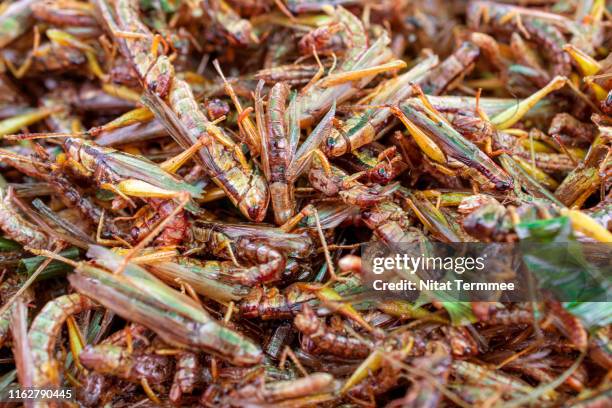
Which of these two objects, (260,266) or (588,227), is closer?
(588,227)

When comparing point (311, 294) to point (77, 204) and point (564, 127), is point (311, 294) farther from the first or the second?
point (564, 127)

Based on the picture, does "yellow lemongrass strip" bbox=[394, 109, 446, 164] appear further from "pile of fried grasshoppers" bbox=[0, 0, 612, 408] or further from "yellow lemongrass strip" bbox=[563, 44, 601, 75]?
"yellow lemongrass strip" bbox=[563, 44, 601, 75]

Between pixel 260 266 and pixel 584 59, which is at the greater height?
pixel 584 59

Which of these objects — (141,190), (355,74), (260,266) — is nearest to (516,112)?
(355,74)

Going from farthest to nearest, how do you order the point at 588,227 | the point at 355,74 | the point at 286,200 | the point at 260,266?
the point at 355,74 → the point at 286,200 → the point at 260,266 → the point at 588,227

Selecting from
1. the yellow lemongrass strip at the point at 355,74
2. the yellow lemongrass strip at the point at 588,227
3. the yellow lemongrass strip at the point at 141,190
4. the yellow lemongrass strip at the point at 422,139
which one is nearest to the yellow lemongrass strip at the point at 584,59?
the yellow lemongrass strip at the point at 355,74

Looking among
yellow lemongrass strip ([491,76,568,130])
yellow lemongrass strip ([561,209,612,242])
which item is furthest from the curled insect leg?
yellow lemongrass strip ([491,76,568,130])

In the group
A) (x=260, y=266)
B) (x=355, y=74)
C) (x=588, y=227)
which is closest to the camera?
(x=588, y=227)

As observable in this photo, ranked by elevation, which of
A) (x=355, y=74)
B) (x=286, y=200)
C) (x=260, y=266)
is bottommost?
(x=260, y=266)

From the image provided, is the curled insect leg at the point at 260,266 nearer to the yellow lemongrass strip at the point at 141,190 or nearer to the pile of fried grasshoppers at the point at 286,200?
the pile of fried grasshoppers at the point at 286,200

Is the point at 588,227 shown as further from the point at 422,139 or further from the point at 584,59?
the point at 584,59
